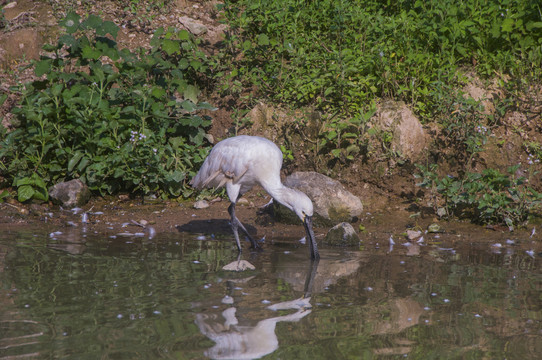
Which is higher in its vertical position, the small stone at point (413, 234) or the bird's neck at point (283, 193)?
the bird's neck at point (283, 193)

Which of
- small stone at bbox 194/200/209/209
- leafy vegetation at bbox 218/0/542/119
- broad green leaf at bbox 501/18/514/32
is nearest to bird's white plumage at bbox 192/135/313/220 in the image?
small stone at bbox 194/200/209/209

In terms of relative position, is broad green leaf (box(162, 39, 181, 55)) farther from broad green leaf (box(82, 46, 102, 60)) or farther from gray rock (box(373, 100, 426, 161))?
gray rock (box(373, 100, 426, 161))

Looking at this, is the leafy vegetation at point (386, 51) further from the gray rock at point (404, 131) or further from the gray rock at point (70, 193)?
the gray rock at point (70, 193)

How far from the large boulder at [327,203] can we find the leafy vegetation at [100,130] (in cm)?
149

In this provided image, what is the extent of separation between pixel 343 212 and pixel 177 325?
371 centimetres

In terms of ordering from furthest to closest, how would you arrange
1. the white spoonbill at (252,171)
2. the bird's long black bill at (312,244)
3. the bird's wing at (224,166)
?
the bird's wing at (224,166), the white spoonbill at (252,171), the bird's long black bill at (312,244)

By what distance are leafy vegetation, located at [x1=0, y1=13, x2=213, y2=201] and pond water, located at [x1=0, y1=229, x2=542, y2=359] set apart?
65.6 inches

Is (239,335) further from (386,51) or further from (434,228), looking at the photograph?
(386,51)

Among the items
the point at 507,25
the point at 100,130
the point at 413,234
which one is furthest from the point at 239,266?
the point at 507,25

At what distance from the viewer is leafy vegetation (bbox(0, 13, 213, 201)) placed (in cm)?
793

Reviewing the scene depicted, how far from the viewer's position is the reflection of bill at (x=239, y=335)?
357 cm

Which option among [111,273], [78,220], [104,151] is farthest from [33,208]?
[111,273]

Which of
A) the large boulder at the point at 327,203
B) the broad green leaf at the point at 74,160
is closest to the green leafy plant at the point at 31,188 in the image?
the broad green leaf at the point at 74,160

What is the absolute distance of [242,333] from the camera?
12.7ft
